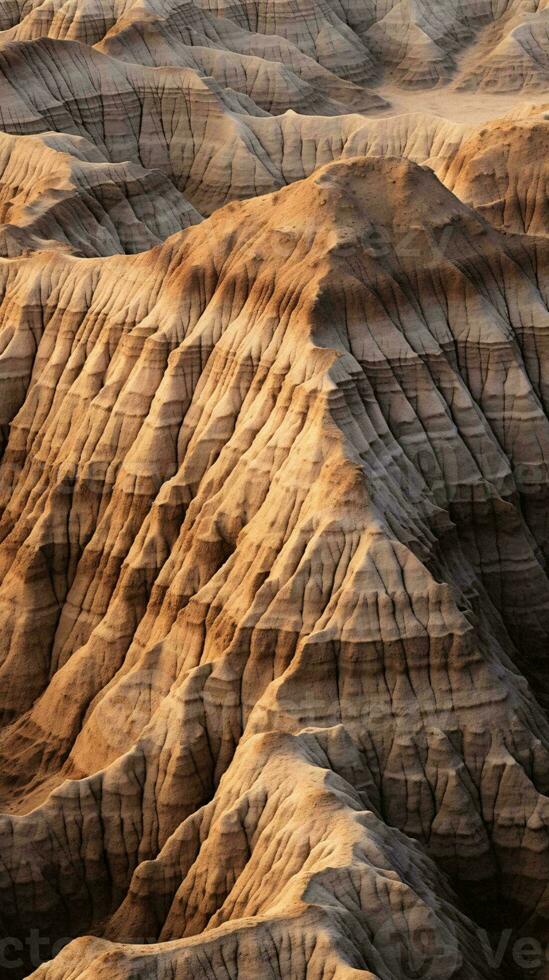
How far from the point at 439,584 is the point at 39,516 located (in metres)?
11.7

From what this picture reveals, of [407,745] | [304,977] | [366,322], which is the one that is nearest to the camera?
[304,977]

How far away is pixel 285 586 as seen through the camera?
122 ft

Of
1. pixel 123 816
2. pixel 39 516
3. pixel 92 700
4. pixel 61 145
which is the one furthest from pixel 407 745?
pixel 61 145

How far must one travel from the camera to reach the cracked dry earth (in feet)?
107

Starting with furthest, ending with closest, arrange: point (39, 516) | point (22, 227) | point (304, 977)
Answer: point (22, 227) < point (39, 516) < point (304, 977)

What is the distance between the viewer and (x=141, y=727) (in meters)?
39.3

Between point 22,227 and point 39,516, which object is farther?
point 22,227

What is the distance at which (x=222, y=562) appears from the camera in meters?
40.0

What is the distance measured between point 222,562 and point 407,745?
20.6 feet

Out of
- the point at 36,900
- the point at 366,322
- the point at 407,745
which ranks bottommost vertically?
the point at 36,900

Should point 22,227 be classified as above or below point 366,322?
below

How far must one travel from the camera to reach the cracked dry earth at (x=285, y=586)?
32.7m

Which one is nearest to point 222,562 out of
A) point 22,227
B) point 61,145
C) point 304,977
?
point 304,977

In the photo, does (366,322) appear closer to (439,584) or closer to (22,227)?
(439,584)
